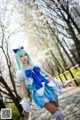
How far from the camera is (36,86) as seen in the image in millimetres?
4969

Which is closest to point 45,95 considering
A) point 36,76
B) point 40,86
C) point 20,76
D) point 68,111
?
point 40,86

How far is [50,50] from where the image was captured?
37781 millimetres

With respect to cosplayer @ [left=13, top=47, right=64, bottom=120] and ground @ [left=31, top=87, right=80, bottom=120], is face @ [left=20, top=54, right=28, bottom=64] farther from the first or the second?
ground @ [left=31, top=87, right=80, bottom=120]

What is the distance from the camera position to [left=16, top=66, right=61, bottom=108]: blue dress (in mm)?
4812

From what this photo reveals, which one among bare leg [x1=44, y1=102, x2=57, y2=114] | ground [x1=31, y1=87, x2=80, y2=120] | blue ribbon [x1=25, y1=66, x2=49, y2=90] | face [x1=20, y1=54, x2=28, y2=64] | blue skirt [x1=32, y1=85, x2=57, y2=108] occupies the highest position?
face [x1=20, y1=54, x2=28, y2=64]

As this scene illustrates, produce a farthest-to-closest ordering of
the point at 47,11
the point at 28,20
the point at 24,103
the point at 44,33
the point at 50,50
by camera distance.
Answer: the point at 50,50 < the point at 44,33 < the point at 28,20 < the point at 47,11 < the point at 24,103

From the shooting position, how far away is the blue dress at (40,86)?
4.81 m

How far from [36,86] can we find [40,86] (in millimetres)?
81

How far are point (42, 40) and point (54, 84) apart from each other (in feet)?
97.8

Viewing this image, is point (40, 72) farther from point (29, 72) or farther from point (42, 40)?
point (42, 40)

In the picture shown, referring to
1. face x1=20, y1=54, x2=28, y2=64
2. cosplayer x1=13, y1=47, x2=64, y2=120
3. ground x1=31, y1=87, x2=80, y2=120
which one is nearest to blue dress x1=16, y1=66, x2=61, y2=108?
cosplayer x1=13, y1=47, x2=64, y2=120

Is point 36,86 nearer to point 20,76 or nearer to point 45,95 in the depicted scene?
point 45,95

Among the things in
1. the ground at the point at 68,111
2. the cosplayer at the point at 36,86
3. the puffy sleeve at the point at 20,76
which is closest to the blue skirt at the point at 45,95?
the cosplayer at the point at 36,86

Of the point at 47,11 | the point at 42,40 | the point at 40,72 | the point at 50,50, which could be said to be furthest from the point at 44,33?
the point at 40,72
